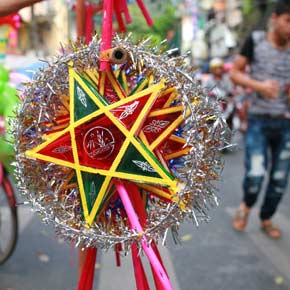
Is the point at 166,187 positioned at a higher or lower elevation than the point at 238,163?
higher

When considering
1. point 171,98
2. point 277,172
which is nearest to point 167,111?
point 171,98

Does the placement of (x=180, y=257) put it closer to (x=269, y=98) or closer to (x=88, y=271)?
(x=269, y=98)

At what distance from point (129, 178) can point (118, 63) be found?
353 millimetres

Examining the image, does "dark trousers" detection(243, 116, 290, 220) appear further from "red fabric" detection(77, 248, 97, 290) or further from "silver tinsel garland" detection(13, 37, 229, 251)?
"red fabric" detection(77, 248, 97, 290)

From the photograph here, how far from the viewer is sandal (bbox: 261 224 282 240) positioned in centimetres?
394

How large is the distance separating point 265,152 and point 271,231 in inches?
26.4

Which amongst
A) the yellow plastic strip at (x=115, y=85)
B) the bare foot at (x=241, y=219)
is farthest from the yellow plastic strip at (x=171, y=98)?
the bare foot at (x=241, y=219)

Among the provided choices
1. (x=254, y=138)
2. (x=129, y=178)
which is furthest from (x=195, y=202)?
(x=254, y=138)

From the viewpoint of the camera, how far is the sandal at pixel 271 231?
12.9ft

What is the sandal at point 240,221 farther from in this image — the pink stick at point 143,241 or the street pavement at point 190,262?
the pink stick at point 143,241

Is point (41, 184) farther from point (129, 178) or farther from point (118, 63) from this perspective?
point (118, 63)

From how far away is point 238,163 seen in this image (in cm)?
719

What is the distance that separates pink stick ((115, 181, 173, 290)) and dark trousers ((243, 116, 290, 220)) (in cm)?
223

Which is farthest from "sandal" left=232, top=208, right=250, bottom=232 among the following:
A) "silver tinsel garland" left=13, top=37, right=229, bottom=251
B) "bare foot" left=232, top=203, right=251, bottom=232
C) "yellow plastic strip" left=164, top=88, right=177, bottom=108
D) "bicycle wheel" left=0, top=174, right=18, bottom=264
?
"yellow plastic strip" left=164, top=88, right=177, bottom=108
